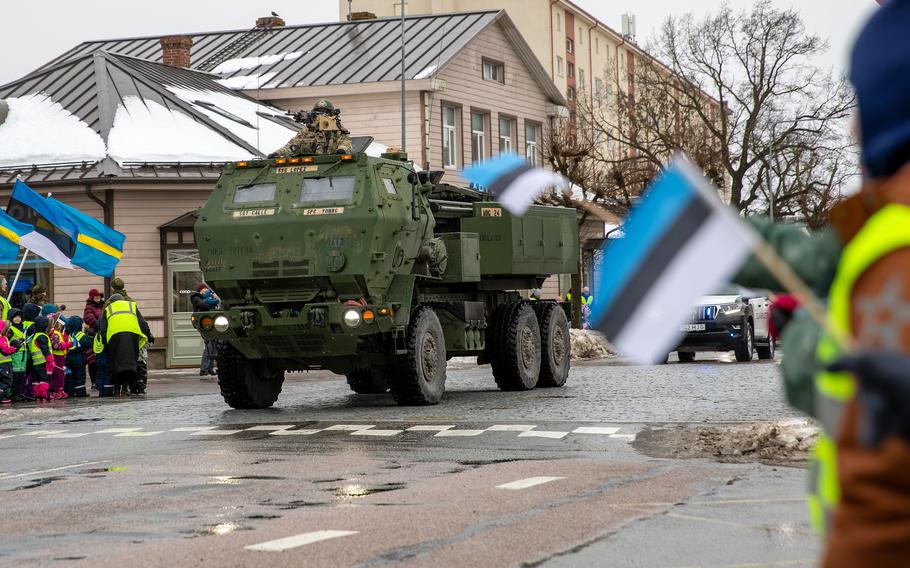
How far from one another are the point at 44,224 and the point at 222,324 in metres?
6.94

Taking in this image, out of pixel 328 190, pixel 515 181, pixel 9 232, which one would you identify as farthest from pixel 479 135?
pixel 515 181

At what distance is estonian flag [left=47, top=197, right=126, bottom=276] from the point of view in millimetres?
24000

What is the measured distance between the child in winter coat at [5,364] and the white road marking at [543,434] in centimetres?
901

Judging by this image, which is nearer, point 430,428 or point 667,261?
point 667,261

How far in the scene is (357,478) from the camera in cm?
1032

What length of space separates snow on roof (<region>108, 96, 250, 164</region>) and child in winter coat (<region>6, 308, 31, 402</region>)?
10816 mm

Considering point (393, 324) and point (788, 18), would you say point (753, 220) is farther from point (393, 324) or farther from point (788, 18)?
point (788, 18)

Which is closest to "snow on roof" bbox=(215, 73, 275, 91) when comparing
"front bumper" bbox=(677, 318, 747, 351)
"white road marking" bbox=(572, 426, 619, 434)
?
"front bumper" bbox=(677, 318, 747, 351)

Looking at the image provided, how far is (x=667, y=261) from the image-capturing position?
293 centimetres

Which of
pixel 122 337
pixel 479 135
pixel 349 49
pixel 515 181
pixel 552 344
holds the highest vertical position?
pixel 349 49

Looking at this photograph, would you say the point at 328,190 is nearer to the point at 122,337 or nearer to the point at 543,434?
the point at 543,434

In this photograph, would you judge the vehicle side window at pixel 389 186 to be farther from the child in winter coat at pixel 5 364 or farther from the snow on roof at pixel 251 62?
the snow on roof at pixel 251 62

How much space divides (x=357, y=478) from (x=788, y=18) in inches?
1734

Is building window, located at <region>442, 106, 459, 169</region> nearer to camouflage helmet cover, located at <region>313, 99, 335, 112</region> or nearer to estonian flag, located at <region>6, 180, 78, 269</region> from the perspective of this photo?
estonian flag, located at <region>6, 180, 78, 269</region>
